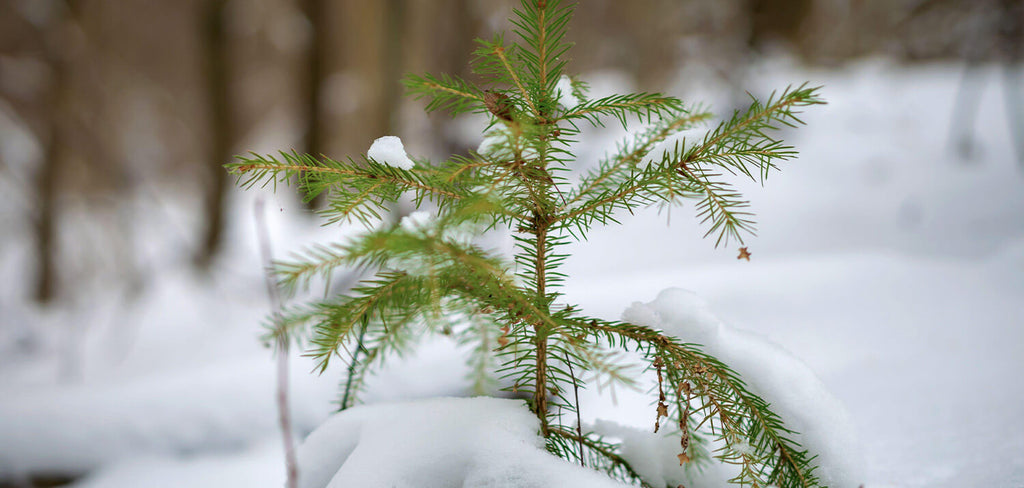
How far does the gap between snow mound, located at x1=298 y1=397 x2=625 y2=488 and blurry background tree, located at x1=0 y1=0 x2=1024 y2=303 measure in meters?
2.53

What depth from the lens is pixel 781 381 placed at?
59 centimetres

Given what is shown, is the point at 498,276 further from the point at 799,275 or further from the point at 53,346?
the point at 53,346

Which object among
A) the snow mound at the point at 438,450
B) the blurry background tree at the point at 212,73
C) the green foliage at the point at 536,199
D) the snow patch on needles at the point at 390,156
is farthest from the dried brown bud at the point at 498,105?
the blurry background tree at the point at 212,73

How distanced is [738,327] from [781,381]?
Result: 13 centimetres

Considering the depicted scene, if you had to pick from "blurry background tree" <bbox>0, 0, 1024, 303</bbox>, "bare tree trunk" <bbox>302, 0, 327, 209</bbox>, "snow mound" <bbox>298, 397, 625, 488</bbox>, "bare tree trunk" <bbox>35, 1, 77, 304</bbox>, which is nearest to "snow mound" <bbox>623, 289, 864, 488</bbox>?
"snow mound" <bbox>298, 397, 625, 488</bbox>

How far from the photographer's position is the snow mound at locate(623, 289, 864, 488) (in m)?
0.57

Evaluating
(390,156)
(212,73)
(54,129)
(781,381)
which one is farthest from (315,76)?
(781,381)

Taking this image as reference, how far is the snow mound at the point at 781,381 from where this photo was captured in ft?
1.89

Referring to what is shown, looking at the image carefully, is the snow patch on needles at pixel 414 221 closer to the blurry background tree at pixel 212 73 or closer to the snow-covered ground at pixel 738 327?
the snow-covered ground at pixel 738 327

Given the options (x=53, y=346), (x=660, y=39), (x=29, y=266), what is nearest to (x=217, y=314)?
(x=53, y=346)

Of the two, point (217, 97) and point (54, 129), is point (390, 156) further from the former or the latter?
point (54, 129)

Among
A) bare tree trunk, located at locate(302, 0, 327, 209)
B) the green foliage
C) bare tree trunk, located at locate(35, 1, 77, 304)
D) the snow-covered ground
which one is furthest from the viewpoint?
bare tree trunk, located at locate(302, 0, 327, 209)

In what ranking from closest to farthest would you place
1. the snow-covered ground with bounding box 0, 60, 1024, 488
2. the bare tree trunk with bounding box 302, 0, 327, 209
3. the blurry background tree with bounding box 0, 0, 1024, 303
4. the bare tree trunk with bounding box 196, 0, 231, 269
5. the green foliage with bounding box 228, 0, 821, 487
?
the green foliage with bounding box 228, 0, 821, 487 → the snow-covered ground with bounding box 0, 60, 1024, 488 → the blurry background tree with bounding box 0, 0, 1024, 303 → the bare tree trunk with bounding box 196, 0, 231, 269 → the bare tree trunk with bounding box 302, 0, 327, 209

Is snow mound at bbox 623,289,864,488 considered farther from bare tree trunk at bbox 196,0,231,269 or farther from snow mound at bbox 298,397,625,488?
bare tree trunk at bbox 196,0,231,269
